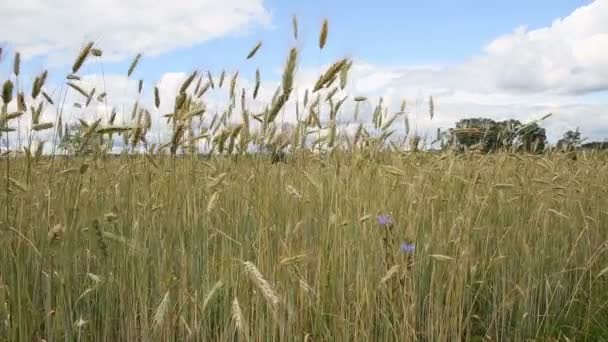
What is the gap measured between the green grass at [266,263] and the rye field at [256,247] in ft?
0.04

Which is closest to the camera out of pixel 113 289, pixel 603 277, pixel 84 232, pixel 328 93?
pixel 113 289

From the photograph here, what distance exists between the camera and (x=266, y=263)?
1814 mm

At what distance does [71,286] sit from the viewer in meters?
2.18

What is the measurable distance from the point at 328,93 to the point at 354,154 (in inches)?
12.4

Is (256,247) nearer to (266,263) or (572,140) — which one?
(266,263)

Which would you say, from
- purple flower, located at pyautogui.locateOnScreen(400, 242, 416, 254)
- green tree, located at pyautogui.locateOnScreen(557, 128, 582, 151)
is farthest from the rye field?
green tree, located at pyautogui.locateOnScreen(557, 128, 582, 151)

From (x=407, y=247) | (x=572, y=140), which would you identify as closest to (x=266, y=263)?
(x=407, y=247)

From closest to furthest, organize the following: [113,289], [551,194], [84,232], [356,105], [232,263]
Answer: [232,263] < [113,289] < [84,232] < [356,105] < [551,194]

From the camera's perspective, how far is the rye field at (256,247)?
1.79 m

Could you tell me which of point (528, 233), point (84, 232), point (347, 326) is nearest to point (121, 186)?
point (84, 232)

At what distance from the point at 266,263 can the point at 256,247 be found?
1.83 feet

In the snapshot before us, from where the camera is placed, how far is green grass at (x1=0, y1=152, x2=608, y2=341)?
1.78 metres

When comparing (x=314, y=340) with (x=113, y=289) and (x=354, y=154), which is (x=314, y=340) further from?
(x=354, y=154)

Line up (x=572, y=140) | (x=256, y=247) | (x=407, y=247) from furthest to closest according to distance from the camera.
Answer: (x=572, y=140), (x=256, y=247), (x=407, y=247)
